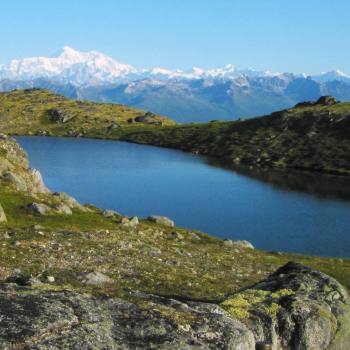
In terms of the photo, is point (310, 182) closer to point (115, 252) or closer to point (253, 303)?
point (115, 252)

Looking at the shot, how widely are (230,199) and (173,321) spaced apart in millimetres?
121830

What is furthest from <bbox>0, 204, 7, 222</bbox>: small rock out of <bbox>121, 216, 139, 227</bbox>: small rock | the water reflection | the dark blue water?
the water reflection

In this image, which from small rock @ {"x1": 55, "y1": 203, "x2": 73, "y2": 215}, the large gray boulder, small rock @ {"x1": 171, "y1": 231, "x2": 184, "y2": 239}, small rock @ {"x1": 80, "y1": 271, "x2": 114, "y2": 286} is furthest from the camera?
small rock @ {"x1": 171, "y1": 231, "x2": 184, "y2": 239}

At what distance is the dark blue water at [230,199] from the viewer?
97.6 meters

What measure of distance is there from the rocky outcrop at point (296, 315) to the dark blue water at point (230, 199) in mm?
64935

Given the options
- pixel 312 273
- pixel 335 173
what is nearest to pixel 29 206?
pixel 312 273

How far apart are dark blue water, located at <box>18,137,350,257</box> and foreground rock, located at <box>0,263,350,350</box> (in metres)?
66.7

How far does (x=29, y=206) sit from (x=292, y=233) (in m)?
61.9

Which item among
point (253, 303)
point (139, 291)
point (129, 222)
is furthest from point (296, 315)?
point (129, 222)

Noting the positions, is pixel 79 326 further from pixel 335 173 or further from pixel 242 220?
pixel 335 173

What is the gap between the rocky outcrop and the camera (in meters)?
19.9

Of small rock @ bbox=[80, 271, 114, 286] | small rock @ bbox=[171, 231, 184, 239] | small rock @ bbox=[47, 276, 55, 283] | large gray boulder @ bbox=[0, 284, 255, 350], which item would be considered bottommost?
small rock @ bbox=[171, 231, 184, 239]

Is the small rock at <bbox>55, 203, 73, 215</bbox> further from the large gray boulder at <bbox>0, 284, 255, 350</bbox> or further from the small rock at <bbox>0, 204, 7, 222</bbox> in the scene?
the large gray boulder at <bbox>0, 284, 255, 350</bbox>

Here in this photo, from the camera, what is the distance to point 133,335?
14844mm
